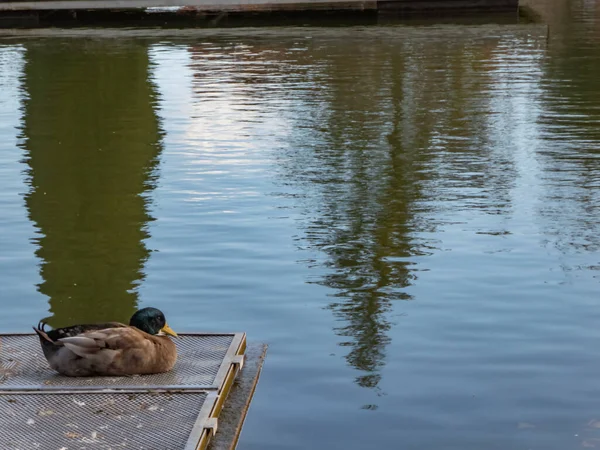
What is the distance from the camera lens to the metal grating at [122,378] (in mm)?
9008

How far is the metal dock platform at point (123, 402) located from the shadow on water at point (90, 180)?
191cm

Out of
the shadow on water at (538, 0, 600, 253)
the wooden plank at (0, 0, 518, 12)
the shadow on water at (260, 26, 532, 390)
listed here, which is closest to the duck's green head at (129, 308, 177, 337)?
the shadow on water at (260, 26, 532, 390)

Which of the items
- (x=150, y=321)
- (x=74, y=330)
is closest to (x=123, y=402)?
(x=74, y=330)

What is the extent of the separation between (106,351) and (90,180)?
30.6 ft

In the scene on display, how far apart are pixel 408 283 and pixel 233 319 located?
1.94 meters

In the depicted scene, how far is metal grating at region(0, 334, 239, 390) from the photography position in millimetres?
9008

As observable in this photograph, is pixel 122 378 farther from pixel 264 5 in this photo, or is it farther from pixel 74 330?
pixel 264 5

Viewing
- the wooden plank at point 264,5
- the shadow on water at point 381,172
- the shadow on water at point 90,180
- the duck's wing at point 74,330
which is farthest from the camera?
the wooden plank at point 264,5

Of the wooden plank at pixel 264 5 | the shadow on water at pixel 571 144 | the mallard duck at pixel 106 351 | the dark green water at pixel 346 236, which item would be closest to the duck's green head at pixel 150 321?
the mallard duck at pixel 106 351

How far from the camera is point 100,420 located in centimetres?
830

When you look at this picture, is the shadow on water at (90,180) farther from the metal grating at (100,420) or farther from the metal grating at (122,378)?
the metal grating at (100,420)

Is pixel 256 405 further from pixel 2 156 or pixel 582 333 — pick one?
pixel 2 156

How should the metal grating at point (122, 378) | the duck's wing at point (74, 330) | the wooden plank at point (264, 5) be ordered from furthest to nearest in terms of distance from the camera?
the wooden plank at point (264, 5) → the duck's wing at point (74, 330) → the metal grating at point (122, 378)

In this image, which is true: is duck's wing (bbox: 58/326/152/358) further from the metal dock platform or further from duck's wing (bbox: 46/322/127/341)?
the metal dock platform
